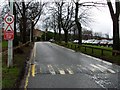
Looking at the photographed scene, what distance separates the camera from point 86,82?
11953 mm

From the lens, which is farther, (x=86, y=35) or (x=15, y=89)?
(x=86, y=35)

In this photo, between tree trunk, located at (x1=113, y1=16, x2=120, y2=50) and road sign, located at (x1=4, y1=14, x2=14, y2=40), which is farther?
tree trunk, located at (x1=113, y1=16, x2=120, y2=50)

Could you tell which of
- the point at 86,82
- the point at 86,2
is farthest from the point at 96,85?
the point at 86,2

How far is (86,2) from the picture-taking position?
4341 cm

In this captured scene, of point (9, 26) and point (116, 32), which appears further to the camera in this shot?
point (116, 32)

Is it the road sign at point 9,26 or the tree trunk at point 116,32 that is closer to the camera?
the road sign at point 9,26

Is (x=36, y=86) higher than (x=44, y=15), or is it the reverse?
(x=44, y=15)

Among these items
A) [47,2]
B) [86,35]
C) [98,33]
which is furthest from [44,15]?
[98,33]

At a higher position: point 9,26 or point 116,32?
point 9,26

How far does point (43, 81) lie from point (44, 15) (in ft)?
187

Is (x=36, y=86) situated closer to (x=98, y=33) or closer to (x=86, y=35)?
(x=86, y=35)

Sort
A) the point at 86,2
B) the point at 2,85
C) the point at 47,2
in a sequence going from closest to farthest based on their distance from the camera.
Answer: the point at 2,85, the point at 86,2, the point at 47,2

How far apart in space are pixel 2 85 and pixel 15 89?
0.46 m

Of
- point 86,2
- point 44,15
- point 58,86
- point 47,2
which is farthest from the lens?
point 44,15
